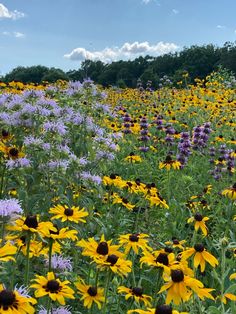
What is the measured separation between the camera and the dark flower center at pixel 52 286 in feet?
5.85

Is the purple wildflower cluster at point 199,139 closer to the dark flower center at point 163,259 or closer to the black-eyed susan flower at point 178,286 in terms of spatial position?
the dark flower center at point 163,259

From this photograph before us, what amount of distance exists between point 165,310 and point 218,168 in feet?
15.0

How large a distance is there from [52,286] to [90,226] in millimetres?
1538

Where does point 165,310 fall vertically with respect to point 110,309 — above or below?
above

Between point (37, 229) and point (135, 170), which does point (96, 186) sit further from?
point (135, 170)

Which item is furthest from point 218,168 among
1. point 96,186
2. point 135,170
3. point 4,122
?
point 4,122

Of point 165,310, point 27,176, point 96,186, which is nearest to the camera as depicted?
point 165,310

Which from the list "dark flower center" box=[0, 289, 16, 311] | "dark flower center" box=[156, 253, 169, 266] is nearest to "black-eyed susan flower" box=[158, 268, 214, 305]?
"dark flower center" box=[156, 253, 169, 266]

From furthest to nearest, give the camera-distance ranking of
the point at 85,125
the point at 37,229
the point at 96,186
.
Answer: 1. the point at 85,125
2. the point at 96,186
3. the point at 37,229

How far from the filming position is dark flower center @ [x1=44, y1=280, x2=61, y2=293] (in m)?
1.78

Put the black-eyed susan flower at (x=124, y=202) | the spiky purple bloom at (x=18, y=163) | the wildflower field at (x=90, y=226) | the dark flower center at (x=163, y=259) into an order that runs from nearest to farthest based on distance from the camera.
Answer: the wildflower field at (x=90, y=226) < the dark flower center at (x=163, y=259) < the spiky purple bloom at (x=18, y=163) < the black-eyed susan flower at (x=124, y=202)

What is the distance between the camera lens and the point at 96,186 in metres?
3.49

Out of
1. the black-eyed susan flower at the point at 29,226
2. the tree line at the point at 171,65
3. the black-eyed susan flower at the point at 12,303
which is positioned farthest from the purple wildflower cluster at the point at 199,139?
the tree line at the point at 171,65

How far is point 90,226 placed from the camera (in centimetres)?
333
